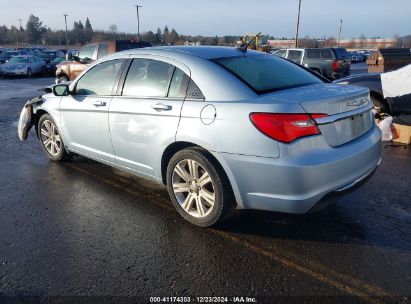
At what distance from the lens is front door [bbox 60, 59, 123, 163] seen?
4.43 metres

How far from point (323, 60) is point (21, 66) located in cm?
1975

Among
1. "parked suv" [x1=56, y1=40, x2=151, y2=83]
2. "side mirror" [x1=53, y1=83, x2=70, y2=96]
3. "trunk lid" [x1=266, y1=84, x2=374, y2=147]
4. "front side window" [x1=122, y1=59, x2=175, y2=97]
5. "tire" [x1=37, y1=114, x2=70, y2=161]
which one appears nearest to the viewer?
"trunk lid" [x1=266, y1=84, x2=374, y2=147]

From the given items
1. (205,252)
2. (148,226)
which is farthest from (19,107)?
(205,252)

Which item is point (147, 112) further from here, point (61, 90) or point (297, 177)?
point (61, 90)

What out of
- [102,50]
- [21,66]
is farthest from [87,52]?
[21,66]

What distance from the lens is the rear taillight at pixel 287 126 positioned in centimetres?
291

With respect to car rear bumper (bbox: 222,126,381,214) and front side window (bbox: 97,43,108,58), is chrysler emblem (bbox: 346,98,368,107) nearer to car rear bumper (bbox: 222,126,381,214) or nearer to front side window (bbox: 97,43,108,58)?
car rear bumper (bbox: 222,126,381,214)

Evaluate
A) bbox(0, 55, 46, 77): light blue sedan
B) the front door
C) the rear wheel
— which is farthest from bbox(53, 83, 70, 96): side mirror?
bbox(0, 55, 46, 77): light blue sedan

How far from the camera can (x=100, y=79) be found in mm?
4676

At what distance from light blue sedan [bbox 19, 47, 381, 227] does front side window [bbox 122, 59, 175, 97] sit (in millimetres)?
13

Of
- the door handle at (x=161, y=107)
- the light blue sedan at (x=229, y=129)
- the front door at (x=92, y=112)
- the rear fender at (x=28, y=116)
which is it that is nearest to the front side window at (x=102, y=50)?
the rear fender at (x=28, y=116)

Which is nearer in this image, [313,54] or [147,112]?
[147,112]

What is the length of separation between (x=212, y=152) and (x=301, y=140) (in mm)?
772

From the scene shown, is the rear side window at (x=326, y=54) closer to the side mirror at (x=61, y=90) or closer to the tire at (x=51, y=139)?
the tire at (x=51, y=139)
